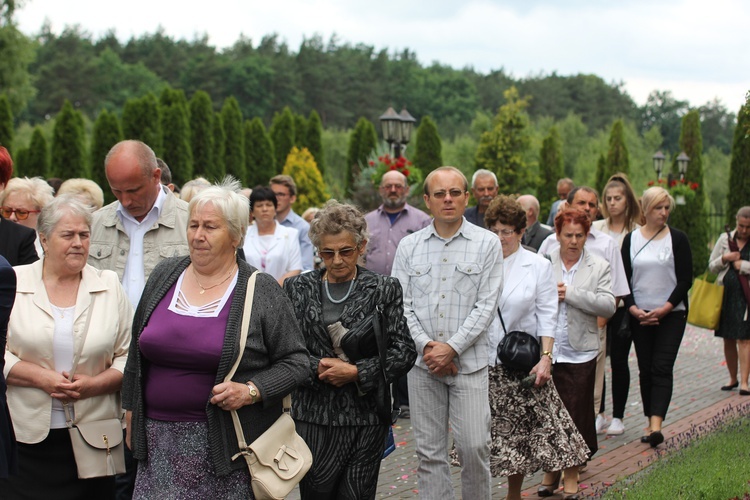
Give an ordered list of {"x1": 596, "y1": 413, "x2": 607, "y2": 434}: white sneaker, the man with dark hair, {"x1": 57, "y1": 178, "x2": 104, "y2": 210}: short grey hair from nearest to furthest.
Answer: {"x1": 57, "y1": 178, "x2": 104, "y2": 210}: short grey hair, {"x1": 596, "y1": 413, "x2": 607, "y2": 434}: white sneaker, the man with dark hair

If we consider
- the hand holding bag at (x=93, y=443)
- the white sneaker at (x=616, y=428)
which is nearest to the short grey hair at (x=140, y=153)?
the hand holding bag at (x=93, y=443)

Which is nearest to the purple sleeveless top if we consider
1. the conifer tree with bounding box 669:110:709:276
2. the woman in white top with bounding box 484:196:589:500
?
the woman in white top with bounding box 484:196:589:500

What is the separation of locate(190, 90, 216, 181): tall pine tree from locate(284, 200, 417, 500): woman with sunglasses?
2754 centimetres

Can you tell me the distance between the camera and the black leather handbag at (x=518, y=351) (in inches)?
233

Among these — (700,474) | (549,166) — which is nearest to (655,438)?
(700,474)

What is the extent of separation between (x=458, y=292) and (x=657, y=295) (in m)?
3.61

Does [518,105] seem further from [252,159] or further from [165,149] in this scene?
[165,149]

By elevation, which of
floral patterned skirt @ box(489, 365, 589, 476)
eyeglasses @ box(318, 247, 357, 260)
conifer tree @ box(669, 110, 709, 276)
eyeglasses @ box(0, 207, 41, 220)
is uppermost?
eyeglasses @ box(0, 207, 41, 220)

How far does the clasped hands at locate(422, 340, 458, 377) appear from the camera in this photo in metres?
5.28

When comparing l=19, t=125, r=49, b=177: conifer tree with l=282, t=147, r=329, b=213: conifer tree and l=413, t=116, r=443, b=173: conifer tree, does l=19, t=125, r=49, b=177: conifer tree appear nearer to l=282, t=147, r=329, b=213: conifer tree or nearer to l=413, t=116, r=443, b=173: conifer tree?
l=282, t=147, r=329, b=213: conifer tree

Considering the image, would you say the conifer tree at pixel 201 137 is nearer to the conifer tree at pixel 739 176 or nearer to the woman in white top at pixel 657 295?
the conifer tree at pixel 739 176

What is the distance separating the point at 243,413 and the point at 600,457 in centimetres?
472

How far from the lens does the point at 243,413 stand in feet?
12.9

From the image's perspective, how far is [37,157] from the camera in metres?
27.3
